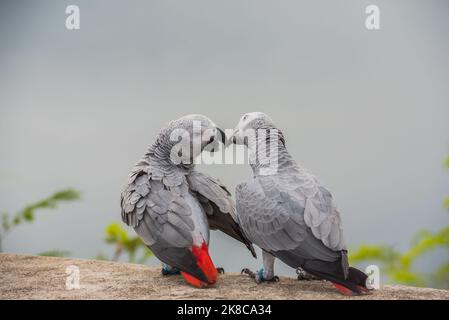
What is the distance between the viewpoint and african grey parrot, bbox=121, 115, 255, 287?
1576 millimetres

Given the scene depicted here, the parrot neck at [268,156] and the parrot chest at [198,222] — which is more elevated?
the parrot neck at [268,156]

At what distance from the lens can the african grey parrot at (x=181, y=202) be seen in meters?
1.58

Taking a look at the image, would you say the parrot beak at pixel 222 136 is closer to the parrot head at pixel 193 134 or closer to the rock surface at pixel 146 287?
the parrot head at pixel 193 134

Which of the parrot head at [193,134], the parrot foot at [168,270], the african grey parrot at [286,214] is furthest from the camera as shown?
the parrot foot at [168,270]

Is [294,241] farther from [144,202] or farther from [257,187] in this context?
[144,202]

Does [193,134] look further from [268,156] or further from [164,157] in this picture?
[268,156]

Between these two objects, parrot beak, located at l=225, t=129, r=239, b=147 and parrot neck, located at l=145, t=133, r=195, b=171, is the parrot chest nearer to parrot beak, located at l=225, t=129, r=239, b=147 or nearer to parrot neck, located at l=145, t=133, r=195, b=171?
parrot neck, located at l=145, t=133, r=195, b=171

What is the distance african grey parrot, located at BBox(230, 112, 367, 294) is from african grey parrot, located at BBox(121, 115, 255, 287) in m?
0.12

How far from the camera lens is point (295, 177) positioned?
1.65 metres

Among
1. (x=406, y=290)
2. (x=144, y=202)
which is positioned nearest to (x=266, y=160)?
(x=144, y=202)

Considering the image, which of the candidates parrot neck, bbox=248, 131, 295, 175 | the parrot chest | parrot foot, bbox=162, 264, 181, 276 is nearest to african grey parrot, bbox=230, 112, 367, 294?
parrot neck, bbox=248, 131, 295, 175

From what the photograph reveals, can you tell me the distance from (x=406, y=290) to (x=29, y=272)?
1.30 metres

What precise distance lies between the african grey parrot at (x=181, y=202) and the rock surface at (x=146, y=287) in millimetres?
66

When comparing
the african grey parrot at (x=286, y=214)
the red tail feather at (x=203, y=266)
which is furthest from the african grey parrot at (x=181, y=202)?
the african grey parrot at (x=286, y=214)
